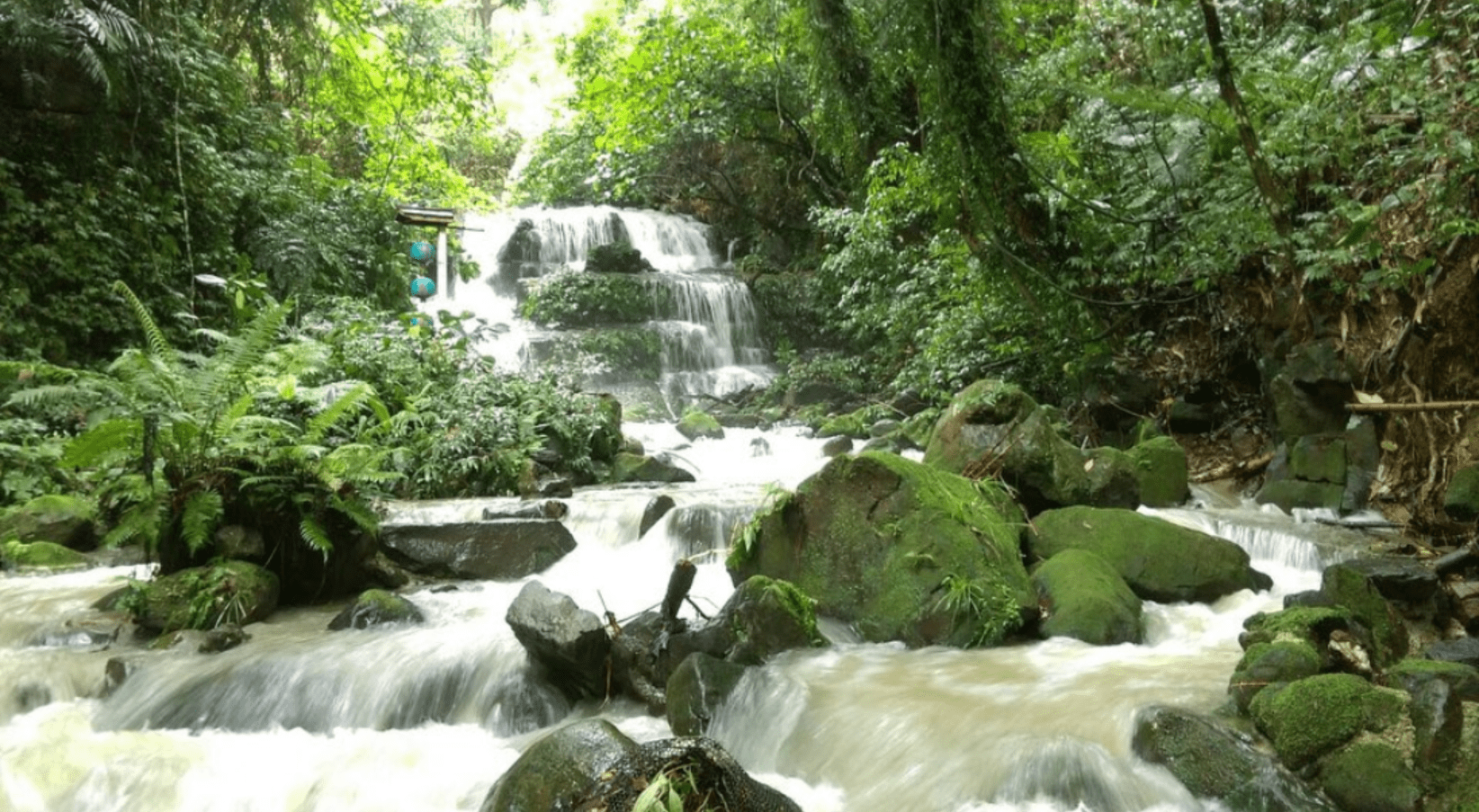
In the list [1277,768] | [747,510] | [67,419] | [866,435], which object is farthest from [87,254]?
[1277,768]

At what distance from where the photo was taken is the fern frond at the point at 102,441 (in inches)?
213

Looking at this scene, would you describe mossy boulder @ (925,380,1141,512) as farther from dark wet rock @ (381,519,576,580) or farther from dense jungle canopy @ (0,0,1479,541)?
dark wet rock @ (381,519,576,580)

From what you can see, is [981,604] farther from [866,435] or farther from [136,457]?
[866,435]

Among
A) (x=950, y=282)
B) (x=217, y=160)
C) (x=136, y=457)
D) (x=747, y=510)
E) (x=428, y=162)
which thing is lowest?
(x=747, y=510)

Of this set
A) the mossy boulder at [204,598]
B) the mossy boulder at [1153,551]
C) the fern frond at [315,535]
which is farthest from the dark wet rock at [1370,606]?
the mossy boulder at [204,598]

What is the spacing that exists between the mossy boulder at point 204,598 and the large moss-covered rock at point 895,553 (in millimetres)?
3096

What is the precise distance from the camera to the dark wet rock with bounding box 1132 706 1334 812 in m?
3.20

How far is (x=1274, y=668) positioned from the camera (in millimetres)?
3750

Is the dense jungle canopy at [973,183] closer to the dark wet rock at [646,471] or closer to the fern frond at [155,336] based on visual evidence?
the fern frond at [155,336]

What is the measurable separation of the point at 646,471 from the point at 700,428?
316cm

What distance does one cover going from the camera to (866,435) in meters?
13.0

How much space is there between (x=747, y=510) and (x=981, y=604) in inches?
110

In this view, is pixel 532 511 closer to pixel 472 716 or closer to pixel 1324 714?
pixel 472 716

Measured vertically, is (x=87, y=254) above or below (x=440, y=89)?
below
